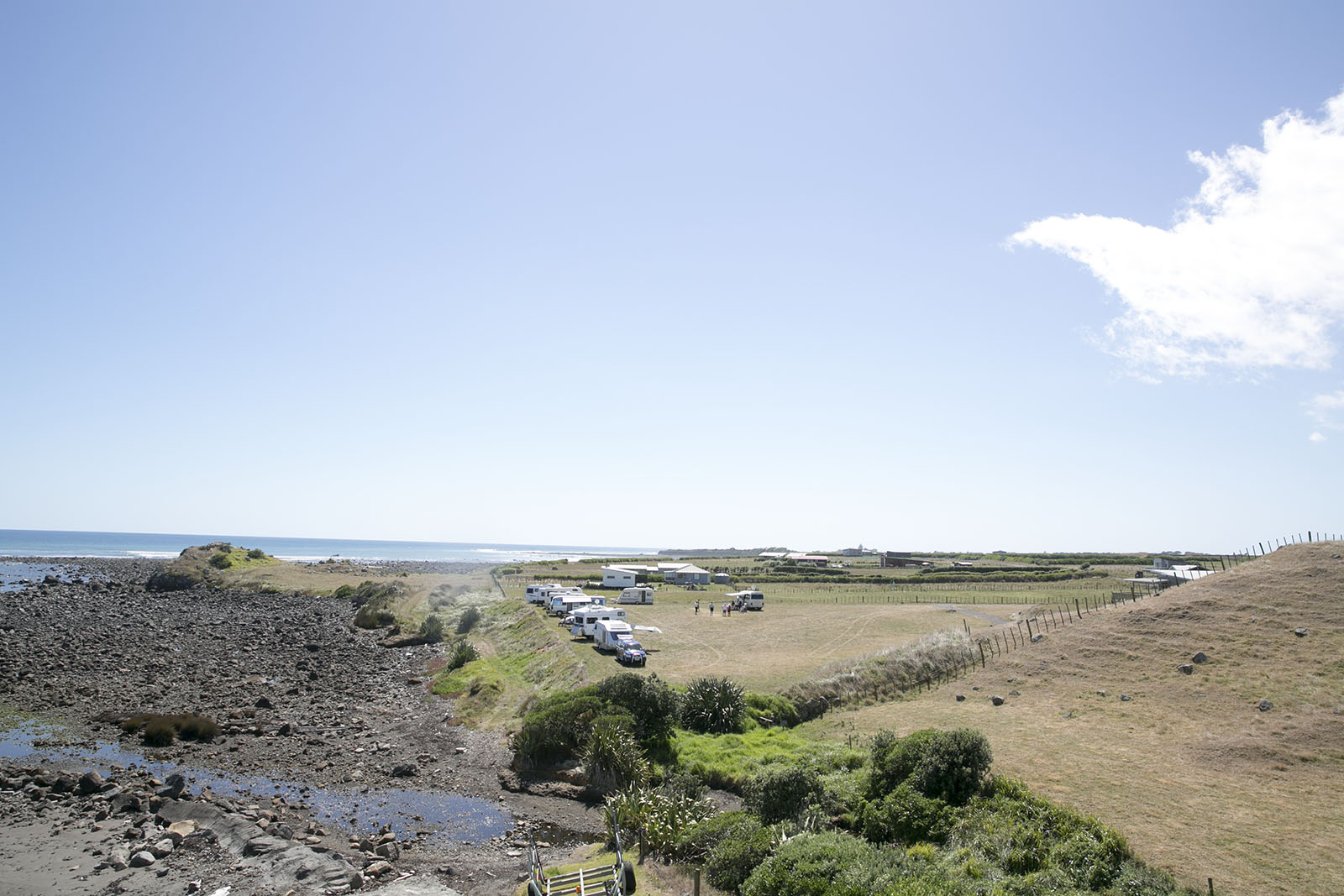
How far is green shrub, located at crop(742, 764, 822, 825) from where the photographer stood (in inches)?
812

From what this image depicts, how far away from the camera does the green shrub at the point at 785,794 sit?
20.6m

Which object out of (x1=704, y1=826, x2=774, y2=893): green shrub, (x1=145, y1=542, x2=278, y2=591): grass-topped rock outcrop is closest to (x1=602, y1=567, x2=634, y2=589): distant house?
(x1=145, y1=542, x2=278, y2=591): grass-topped rock outcrop

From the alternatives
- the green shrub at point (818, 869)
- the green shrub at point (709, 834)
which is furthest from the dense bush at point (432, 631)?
the green shrub at point (818, 869)

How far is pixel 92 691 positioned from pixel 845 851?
42.6 m

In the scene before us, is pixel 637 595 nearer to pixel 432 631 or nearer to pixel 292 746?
pixel 432 631

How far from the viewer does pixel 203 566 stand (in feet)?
368

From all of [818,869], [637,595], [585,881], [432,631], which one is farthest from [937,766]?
[637,595]

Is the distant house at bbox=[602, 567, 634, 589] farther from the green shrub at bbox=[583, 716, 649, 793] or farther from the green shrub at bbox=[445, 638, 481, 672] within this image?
the green shrub at bbox=[583, 716, 649, 793]

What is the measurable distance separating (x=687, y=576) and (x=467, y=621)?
125 ft

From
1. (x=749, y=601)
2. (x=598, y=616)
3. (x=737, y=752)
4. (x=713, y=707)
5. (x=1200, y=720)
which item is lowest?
(x=737, y=752)

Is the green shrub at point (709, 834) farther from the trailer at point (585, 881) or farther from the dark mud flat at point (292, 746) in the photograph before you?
the dark mud flat at point (292, 746)

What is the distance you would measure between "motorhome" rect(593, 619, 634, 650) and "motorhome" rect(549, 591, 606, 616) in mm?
13470

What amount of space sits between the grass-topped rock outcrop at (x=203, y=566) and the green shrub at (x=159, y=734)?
77527 millimetres

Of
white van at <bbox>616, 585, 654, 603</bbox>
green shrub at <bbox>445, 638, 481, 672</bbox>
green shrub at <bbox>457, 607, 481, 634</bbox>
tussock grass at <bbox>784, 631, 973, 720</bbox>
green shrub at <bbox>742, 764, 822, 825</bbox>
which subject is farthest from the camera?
white van at <bbox>616, 585, 654, 603</bbox>
